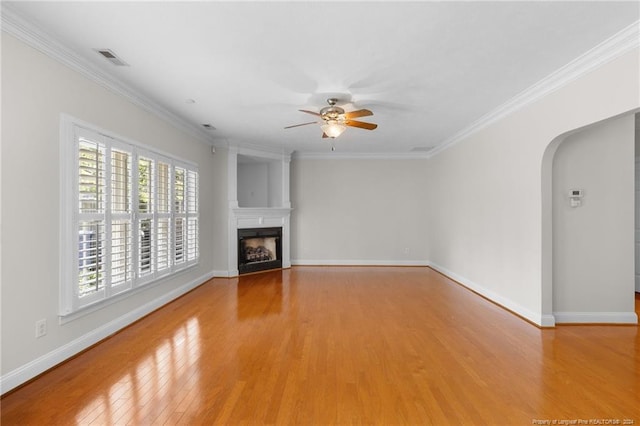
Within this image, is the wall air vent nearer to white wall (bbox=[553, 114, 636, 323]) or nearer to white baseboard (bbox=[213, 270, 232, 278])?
white baseboard (bbox=[213, 270, 232, 278])

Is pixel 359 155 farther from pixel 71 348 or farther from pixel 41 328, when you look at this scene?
pixel 41 328

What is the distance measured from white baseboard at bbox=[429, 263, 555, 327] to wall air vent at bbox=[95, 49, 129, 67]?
206 inches

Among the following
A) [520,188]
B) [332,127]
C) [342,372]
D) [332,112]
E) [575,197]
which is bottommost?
[342,372]

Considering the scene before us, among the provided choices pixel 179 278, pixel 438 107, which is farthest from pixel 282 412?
pixel 438 107

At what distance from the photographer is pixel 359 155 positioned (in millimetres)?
7359

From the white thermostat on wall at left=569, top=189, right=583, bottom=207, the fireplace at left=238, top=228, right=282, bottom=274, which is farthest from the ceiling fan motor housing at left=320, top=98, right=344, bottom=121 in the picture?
the fireplace at left=238, top=228, right=282, bottom=274

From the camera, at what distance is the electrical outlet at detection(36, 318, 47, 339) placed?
2426mm

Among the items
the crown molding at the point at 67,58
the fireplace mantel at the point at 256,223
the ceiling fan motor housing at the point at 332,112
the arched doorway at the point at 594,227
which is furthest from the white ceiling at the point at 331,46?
the fireplace mantel at the point at 256,223

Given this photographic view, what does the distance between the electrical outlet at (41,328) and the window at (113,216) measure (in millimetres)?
160

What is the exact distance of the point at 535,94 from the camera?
11.5 ft

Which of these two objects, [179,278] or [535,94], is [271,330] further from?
[535,94]

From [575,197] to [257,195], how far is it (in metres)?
5.96

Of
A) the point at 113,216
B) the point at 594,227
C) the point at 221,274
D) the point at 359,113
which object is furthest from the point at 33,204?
the point at 594,227

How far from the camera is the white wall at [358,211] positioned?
24.2 ft
